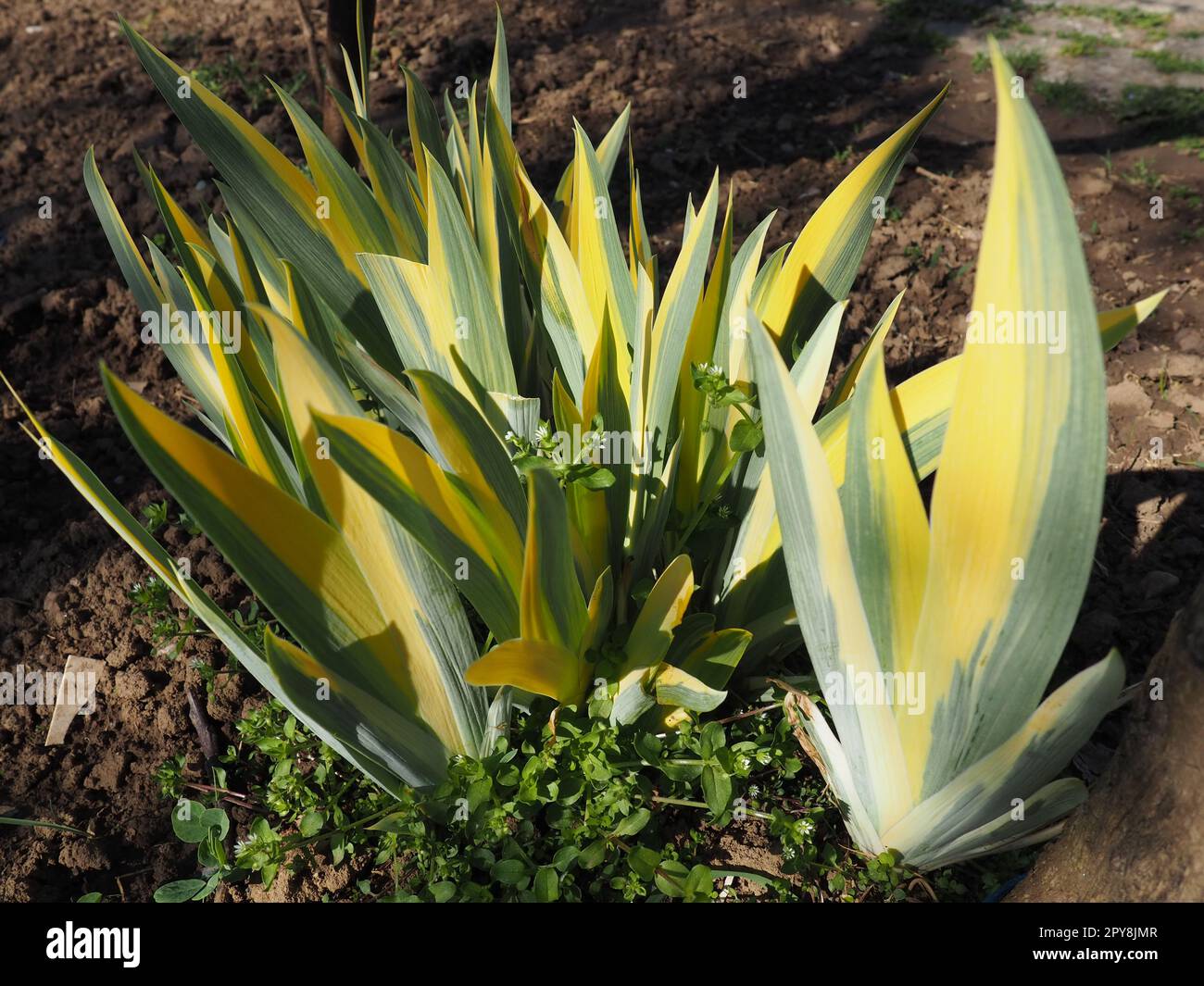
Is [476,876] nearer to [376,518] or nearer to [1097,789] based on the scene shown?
[376,518]


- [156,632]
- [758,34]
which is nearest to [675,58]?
[758,34]

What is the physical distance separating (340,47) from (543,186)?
73 cm

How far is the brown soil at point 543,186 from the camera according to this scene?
1448 mm

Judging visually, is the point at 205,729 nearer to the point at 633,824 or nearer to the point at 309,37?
the point at 633,824

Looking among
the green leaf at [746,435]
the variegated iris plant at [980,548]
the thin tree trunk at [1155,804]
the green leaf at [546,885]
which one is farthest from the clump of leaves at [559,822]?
the green leaf at [746,435]

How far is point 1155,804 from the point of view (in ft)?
2.83

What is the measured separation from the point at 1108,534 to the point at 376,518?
1.35m

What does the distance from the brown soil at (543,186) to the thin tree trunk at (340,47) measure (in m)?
0.33

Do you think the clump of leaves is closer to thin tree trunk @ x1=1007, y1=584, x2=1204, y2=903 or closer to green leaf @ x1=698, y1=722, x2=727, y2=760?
green leaf @ x1=698, y1=722, x2=727, y2=760

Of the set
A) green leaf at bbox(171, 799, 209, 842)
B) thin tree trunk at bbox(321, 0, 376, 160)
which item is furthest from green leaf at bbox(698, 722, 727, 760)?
thin tree trunk at bbox(321, 0, 376, 160)

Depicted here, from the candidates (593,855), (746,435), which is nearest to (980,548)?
(746,435)

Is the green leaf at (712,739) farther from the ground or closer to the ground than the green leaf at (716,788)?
farther from the ground

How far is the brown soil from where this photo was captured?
1.45 metres

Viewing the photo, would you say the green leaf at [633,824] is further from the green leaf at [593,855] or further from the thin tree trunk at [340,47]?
the thin tree trunk at [340,47]
